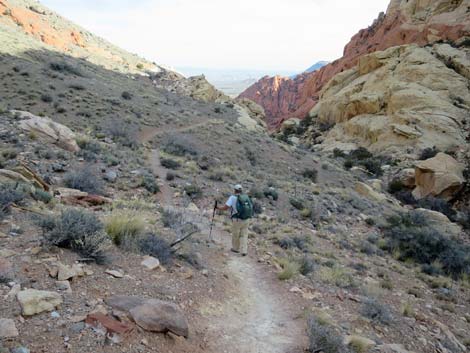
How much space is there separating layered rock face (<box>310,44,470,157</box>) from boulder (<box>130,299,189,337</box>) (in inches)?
1228

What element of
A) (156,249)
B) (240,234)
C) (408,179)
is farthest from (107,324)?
(408,179)

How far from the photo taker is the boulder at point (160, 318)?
4180 millimetres

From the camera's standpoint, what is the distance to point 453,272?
38.8ft

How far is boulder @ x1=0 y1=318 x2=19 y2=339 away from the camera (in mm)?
3328

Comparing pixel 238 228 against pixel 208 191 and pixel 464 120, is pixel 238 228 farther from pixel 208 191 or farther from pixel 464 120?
pixel 464 120

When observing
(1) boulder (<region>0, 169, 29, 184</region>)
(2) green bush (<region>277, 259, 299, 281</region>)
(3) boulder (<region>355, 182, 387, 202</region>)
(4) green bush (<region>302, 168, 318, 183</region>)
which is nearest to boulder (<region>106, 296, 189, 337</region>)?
(2) green bush (<region>277, 259, 299, 281</region>)

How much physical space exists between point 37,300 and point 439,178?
24289 mm

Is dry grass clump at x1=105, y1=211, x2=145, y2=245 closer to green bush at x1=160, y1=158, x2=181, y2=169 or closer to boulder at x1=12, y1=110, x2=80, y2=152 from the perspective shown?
boulder at x1=12, y1=110, x2=80, y2=152

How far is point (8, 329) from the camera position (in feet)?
11.1

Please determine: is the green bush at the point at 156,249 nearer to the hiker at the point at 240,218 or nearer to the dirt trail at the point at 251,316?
the dirt trail at the point at 251,316

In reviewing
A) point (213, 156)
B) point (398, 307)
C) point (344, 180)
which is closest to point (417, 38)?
point (344, 180)

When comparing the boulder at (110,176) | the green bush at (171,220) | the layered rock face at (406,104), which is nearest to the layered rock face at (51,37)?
the boulder at (110,176)

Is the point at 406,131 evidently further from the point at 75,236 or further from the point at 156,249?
the point at 75,236

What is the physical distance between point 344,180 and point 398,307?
17552mm
